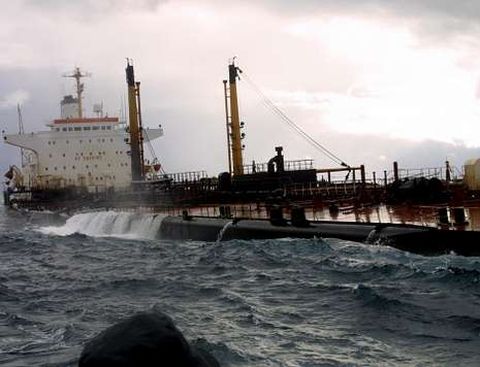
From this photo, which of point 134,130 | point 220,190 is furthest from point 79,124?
point 220,190

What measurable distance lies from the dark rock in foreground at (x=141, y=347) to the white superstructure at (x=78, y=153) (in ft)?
185

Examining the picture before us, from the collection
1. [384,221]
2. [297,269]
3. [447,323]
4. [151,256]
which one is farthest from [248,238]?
[447,323]

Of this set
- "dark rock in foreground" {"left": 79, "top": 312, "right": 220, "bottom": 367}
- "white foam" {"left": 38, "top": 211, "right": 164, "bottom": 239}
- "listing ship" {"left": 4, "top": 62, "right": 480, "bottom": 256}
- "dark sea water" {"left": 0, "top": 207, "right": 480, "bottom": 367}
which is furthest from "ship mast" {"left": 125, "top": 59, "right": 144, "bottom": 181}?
"dark rock in foreground" {"left": 79, "top": 312, "right": 220, "bottom": 367}

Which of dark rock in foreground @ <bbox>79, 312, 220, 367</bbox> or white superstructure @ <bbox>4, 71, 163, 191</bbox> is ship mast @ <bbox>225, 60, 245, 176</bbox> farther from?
dark rock in foreground @ <bbox>79, 312, 220, 367</bbox>

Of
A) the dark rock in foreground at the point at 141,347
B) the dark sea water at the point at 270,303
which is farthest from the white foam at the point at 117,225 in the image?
the dark rock in foreground at the point at 141,347

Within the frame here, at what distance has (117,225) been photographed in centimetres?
3112

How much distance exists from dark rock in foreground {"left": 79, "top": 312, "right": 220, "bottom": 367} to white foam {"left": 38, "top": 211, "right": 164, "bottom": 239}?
23812 mm

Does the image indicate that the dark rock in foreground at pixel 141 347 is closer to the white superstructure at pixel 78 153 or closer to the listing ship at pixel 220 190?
the listing ship at pixel 220 190

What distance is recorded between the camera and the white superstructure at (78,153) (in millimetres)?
59875

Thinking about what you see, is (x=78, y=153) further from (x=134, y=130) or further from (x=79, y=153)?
(x=134, y=130)

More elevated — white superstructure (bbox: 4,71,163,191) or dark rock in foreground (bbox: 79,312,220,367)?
white superstructure (bbox: 4,71,163,191)

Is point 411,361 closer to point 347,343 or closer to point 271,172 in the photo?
point 347,343

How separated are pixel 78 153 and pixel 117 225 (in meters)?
31.8

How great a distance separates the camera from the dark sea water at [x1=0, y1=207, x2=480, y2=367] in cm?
814
